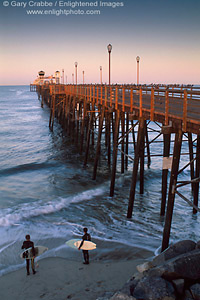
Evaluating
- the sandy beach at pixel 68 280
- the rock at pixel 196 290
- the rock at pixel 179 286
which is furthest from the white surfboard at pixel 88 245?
the rock at pixel 196 290

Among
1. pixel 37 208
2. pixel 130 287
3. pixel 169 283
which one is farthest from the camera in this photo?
pixel 37 208

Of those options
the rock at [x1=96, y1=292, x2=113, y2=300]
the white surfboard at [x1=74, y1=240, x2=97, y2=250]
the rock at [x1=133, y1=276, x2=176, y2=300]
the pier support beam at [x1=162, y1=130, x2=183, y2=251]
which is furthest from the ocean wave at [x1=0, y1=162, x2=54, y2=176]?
the rock at [x1=133, y1=276, x2=176, y2=300]

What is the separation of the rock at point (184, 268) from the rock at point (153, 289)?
167 mm

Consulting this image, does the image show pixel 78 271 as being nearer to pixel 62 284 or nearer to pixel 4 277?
pixel 62 284

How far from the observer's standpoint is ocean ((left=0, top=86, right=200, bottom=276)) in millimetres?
8008

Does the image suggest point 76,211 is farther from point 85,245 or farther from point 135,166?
point 85,245

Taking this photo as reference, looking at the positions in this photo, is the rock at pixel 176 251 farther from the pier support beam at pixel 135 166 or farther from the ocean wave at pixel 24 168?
the ocean wave at pixel 24 168

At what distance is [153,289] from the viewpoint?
15.3 feet

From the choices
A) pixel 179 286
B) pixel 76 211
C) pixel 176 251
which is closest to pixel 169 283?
pixel 179 286

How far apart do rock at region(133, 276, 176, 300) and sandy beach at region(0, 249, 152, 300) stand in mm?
1102

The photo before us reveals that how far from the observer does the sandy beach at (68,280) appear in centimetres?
576

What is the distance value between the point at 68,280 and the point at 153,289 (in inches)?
90.0

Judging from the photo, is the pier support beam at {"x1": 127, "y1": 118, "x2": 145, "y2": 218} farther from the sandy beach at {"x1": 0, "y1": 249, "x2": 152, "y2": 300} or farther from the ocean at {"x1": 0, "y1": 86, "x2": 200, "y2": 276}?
the sandy beach at {"x1": 0, "y1": 249, "x2": 152, "y2": 300}

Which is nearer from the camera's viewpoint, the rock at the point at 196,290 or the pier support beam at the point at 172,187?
the rock at the point at 196,290
